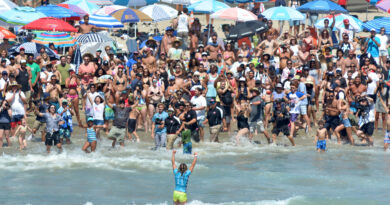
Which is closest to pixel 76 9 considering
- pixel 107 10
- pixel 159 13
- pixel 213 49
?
pixel 107 10

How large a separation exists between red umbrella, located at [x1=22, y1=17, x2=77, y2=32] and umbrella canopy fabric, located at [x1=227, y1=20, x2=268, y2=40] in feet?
17.0

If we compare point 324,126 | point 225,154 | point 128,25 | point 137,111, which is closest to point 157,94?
point 137,111

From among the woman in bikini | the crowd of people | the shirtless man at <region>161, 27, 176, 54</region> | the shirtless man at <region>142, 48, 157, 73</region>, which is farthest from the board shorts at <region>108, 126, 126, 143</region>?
the shirtless man at <region>161, 27, 176, 54</region>

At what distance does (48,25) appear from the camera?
25.1m

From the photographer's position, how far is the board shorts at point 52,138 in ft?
65.4

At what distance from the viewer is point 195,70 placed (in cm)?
2388

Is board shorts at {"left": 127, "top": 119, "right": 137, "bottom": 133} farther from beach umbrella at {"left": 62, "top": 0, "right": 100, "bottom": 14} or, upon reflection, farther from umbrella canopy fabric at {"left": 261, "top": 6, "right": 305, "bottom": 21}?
beach umbrella at {"left": 62, "top": 0, "right": 100, "bottom": 14}

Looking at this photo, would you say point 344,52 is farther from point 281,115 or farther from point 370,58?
point 281,115

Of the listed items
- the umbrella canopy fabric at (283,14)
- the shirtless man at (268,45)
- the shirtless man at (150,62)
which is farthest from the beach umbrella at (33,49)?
the umbrella canopy fabric at (283,14)

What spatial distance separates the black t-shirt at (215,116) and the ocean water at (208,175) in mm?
665

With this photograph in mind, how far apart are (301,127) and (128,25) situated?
11.6 metres

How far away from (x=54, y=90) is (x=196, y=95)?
3626mm

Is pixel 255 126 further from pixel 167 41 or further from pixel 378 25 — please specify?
pixel 378 25

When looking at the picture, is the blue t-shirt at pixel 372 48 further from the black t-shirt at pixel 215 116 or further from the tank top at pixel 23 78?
the tank top at pixel 23 78
